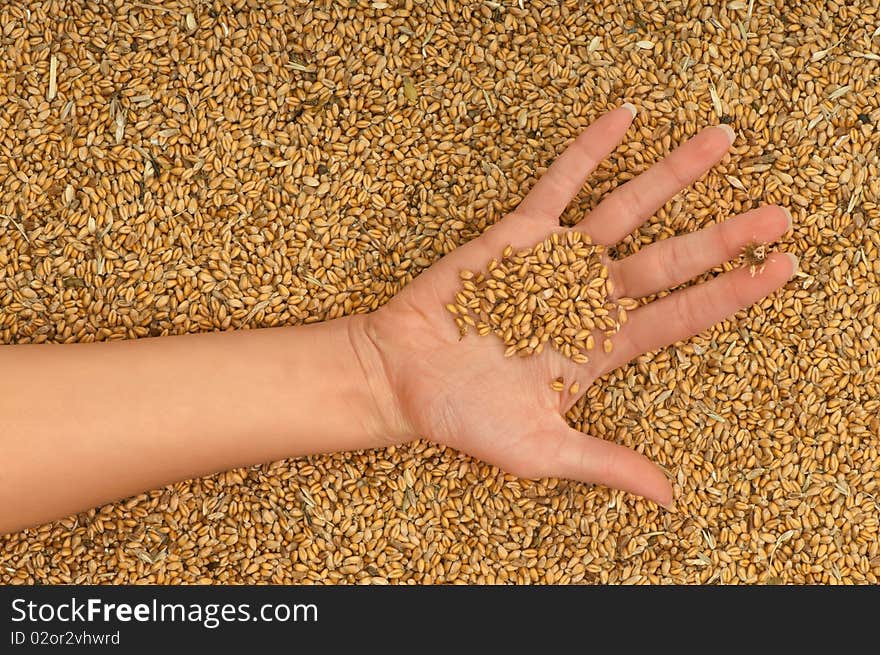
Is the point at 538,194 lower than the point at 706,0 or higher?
lower

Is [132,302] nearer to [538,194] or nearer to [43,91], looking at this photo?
[43,91]

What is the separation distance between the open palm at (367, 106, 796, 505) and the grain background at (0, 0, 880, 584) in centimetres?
12

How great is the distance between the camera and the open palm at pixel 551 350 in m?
1.96

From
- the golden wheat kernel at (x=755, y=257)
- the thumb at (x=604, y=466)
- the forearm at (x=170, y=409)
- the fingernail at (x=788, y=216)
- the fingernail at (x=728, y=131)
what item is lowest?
the thumb at (x=604, y=466)

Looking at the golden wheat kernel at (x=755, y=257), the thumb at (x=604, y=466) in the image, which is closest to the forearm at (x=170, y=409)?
the thumb at (x=604, y=466)

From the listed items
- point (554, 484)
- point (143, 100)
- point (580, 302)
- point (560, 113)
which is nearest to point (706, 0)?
point (560, 113)

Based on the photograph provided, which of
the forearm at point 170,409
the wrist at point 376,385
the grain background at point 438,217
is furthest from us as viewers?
the grain background at point 438,217

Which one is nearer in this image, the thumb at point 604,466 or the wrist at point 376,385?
the thumb at point 604,466

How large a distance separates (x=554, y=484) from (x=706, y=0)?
3.83 ft

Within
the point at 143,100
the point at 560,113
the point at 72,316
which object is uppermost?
the point at 143,100

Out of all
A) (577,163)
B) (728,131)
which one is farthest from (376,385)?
(728,131)

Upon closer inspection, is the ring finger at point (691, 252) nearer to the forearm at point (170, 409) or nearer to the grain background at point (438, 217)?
the grain background at point (438, 217)

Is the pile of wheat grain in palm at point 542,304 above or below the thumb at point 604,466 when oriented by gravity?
above

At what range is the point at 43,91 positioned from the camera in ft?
7.22
